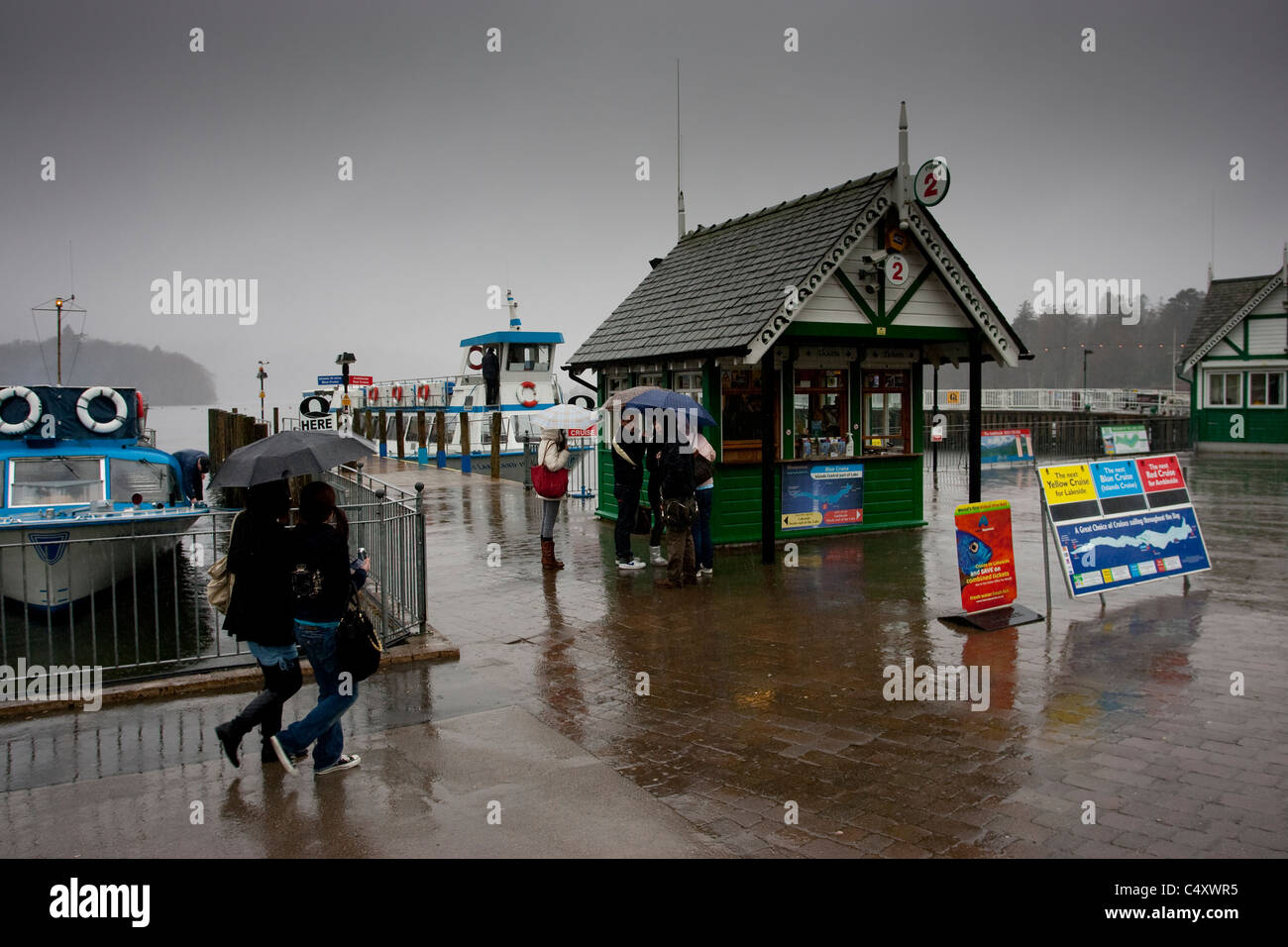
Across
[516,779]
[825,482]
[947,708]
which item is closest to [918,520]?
[825,482]

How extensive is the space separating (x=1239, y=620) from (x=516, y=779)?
24.8ft

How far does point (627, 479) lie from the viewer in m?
12.6

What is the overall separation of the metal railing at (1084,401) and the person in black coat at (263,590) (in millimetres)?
A: 44443

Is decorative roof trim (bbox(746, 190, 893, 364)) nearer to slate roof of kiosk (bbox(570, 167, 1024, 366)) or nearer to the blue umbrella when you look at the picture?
slate roof of kiosk (bbox(570, 167, 1024, 366))

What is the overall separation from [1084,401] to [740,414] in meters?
42.7

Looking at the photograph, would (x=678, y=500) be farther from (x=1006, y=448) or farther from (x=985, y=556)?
(x=1006, y=448)

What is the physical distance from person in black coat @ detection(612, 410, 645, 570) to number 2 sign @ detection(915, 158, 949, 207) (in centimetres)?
520

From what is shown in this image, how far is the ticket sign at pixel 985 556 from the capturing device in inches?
354

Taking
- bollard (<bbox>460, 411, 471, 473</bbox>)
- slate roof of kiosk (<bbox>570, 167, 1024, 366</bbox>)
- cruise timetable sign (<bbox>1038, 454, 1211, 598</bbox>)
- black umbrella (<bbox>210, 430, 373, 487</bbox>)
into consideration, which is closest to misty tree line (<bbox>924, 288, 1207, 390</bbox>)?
bollard (<bbox>460, 411, 471, 473</bbox>)

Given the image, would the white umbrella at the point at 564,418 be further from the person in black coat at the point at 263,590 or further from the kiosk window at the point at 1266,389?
the kiosk window at the point at 1266,389

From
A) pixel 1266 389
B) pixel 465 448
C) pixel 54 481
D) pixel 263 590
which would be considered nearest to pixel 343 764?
pixel 263 590

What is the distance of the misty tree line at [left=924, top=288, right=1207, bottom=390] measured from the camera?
110m

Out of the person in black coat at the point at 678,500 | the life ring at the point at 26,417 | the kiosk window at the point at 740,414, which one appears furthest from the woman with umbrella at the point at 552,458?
the life ring at the point at 26,417

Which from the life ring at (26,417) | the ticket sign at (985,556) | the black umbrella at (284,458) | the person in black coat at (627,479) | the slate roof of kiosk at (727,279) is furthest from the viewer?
the life ring at (26,417)
